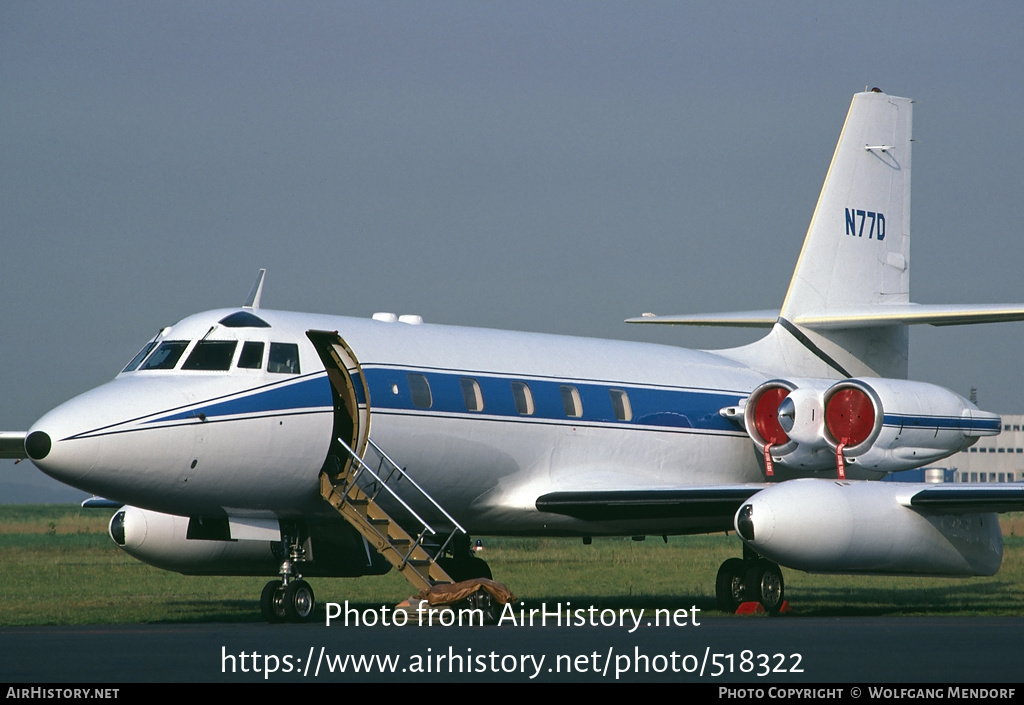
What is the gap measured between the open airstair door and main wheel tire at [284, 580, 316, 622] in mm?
1468

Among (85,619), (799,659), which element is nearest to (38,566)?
(85,619)

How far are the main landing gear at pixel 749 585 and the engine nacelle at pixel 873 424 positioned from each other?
195 centimetres

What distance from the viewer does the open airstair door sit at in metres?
17.3

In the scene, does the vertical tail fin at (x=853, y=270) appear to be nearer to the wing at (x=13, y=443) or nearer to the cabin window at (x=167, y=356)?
the cabin window at (x=167, y=356)

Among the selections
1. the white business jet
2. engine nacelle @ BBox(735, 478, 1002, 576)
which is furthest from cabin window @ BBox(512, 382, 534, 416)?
engine nacelle @ BBox(735, 478, 1002, 576)

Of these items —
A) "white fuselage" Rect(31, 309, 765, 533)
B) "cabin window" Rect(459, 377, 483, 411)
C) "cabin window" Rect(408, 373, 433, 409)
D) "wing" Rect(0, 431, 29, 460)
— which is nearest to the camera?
"white fuselage" Rect(31, 309, 765, 533)

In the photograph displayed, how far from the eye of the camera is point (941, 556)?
18.8 meters

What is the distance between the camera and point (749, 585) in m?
20.3

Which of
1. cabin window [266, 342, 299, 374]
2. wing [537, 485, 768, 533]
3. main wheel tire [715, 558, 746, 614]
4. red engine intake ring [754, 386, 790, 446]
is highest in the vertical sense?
cabin window [266, 342, 299, 374]

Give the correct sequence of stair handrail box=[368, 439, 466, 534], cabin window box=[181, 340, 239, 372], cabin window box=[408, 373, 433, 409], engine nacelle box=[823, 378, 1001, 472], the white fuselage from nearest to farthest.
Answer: the white fuselage
cabin window box=[181, 340, 239, 372]
stair handrail box=[368, 439, 466, 534]
cabin window box=[408, 373, 433, 409]
engine nacelle box=[823, 378, 1001, 472]

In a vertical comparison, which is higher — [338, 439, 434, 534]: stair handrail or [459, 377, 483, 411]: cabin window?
[459, 377, 483, 411]: cabin window

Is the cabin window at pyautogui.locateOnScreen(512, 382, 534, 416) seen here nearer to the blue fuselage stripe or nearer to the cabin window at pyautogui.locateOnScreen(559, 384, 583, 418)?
the blue fuselage stripe

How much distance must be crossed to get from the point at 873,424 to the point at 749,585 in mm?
2878

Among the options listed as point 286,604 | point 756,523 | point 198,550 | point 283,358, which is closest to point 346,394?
point 283,358
